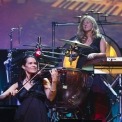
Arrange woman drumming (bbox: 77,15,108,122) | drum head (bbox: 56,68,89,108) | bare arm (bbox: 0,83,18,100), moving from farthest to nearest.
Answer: woman drumming (bbox: 77,15,108,122)
drum head (bbox: 56,68,89,108)
bare arm (bbox: 0,83,18,100)

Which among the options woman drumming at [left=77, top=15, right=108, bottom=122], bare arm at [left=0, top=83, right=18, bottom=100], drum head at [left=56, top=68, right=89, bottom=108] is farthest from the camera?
woman drumming at [left=77, top=15, right=108, bottom=122]

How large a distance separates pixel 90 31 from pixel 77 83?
106cm

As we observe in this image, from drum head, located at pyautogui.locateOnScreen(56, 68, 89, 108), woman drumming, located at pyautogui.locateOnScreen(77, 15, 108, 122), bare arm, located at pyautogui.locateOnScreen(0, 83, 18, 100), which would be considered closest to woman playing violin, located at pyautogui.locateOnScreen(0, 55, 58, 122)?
bare arm, located at pyautogui.locateOnScreen(0, 83, 18, 100)

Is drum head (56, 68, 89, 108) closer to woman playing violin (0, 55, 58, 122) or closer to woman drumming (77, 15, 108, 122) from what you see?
woman drumming (77, 15, 108, 122)

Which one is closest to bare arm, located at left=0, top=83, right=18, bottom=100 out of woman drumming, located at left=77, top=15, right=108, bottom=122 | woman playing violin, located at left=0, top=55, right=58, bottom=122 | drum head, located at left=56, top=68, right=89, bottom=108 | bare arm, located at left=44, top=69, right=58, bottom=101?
woman playing violin, located at left=0, top=55, right=58, bottom=122

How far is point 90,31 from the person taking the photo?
225 inches

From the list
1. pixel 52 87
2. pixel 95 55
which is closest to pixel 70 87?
pixel 95 55

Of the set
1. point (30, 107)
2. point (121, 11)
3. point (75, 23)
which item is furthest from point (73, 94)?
point (121, 11)

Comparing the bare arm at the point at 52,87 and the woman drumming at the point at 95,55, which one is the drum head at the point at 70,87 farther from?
the bare arm at the point at 52,87

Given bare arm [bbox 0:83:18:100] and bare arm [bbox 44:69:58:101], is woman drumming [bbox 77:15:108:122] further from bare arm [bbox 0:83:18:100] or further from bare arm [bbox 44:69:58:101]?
bare arm [bbox 0:83:18:100]

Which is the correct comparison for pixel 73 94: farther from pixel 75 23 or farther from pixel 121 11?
pixel 121 11

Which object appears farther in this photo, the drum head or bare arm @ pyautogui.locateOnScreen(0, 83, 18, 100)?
the drum head

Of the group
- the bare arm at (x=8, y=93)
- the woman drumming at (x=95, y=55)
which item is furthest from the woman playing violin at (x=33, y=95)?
the woman drumming at (x=95, y=55)

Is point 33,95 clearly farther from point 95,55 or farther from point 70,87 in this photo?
point 95,55
